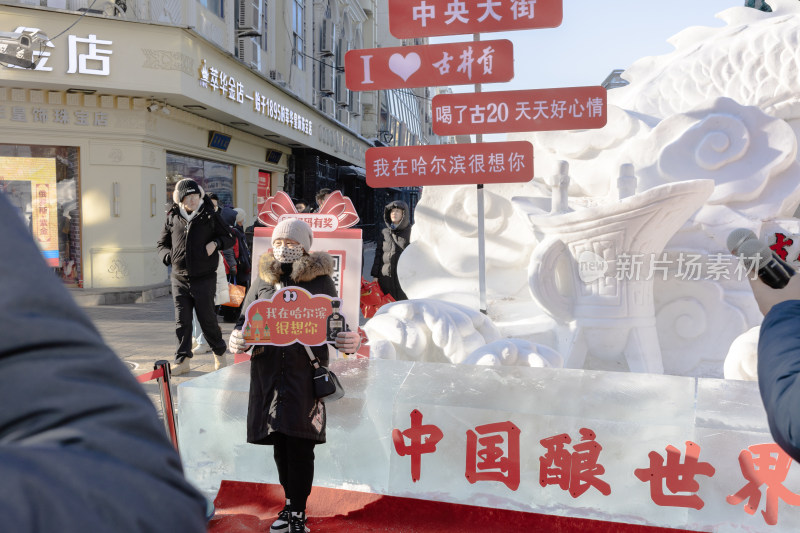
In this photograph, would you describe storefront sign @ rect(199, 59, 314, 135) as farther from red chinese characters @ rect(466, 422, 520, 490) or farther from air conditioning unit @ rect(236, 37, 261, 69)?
red chinese characters @ rect(466, 422, 520, 490)

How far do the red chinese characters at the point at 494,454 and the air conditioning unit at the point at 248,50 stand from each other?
9995 mm

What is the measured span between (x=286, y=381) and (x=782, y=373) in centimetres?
195

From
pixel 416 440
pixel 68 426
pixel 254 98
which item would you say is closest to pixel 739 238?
pixel 68 426

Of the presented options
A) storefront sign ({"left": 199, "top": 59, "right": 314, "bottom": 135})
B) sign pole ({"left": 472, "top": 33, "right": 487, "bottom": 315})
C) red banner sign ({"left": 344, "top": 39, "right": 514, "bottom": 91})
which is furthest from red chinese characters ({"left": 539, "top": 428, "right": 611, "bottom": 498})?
storefront sign ({"left": 199, "top": 59, "right": 314, "bottom": 135})

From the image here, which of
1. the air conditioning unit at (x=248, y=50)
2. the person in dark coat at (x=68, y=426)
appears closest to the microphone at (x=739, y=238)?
the person in dark coat at (x=68, y=426)

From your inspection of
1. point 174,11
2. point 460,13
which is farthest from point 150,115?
point 460,13

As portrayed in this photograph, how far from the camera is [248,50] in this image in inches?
462

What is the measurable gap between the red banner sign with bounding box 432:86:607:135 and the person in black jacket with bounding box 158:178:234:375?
2038 millimetres

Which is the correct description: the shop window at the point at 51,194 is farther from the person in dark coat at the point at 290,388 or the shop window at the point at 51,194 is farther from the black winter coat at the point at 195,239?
the person in dark coat at the point at 290,388

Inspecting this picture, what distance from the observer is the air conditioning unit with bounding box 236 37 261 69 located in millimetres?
11625

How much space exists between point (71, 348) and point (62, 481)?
0.08 metres

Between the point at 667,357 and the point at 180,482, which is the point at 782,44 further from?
the point at 180,482

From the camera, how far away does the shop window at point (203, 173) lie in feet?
32.7

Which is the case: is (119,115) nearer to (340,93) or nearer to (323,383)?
(323,383)
